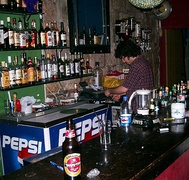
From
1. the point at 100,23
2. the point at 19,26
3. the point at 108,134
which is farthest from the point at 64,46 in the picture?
the point at 108,134

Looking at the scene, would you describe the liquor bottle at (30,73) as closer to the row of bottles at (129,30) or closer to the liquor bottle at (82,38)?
the liquor bottle at (82,38)

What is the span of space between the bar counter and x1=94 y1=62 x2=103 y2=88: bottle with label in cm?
196

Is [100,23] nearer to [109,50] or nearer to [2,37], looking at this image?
[109,50]

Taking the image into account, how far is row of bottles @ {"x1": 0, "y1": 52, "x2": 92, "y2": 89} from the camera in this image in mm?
2645

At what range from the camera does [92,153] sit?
158cm

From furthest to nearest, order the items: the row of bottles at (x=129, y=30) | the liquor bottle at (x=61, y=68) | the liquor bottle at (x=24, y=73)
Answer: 1. the row of bottles at (x=129, y=30)
2. the liquor bottle at (x=61, y=68)
3. the liquor bottle at (x=24, y=73)

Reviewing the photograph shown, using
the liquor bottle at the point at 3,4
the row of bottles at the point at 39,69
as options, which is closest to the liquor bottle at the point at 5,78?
the row of bottles at the point at 39,69

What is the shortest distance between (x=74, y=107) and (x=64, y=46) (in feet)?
2.42

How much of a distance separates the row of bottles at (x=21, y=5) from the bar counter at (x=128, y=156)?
1.60 metres

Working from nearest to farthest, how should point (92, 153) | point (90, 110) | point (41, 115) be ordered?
1. point (92, 153)
2. point (41, 115)
3. point (90, 110)

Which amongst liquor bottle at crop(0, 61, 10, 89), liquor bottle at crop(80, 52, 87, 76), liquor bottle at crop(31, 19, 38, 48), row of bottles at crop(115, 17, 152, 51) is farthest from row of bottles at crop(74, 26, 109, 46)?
liquor bottle at crop(0, 61, 10, 89)

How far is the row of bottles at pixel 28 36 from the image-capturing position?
2646 mm

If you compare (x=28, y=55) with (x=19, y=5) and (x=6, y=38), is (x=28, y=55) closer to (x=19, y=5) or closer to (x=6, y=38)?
(x=6, y=38)

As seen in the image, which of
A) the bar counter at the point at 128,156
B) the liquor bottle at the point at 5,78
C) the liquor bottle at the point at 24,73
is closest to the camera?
the bar counter at the point at 128,156
